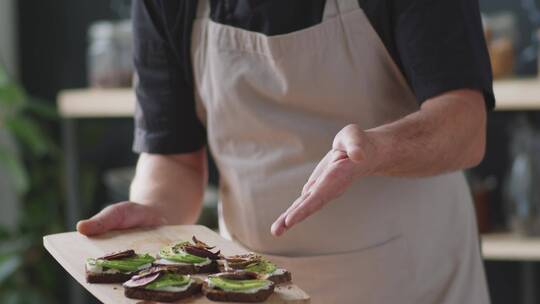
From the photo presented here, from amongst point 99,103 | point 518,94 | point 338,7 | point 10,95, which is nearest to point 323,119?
Answer: point 338,7

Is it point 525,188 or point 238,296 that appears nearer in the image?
point 238,296

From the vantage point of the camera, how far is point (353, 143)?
3.41 ft

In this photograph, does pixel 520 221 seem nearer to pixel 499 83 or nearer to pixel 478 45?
pixel 499 83

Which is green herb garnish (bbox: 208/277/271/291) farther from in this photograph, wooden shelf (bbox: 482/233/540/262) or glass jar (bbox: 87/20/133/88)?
glass jar (bbox: 87/20/133/88)

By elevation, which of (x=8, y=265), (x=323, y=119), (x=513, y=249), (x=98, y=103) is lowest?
(x=8, y=265)

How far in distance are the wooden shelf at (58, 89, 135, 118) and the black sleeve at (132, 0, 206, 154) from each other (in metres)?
1.37

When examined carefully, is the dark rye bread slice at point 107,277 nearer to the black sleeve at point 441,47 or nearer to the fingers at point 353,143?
the fingers at point 353,143

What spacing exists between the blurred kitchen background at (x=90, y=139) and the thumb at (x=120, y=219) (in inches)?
52.1

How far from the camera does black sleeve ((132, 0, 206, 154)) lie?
1.54m

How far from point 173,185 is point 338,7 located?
0.42 m

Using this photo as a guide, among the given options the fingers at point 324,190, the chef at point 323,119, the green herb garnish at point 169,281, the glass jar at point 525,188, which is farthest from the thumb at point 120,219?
the glass jar at point 525,188

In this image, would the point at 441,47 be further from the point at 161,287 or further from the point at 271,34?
the point at 161,287

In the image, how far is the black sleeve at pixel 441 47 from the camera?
127cm

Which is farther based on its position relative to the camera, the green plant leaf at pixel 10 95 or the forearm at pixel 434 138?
the green plant leaf at pixel 10 95
